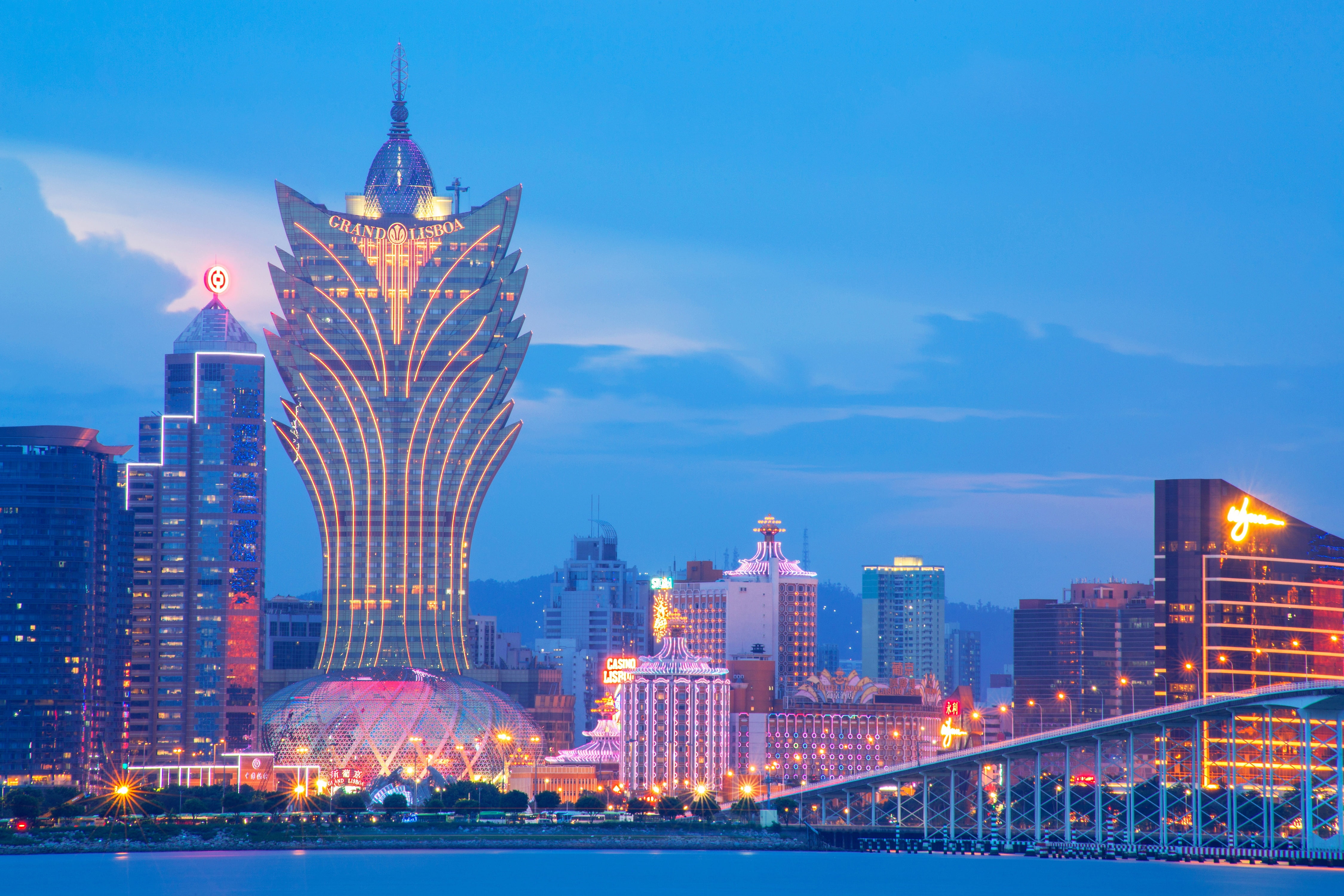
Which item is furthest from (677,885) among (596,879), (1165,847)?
(1165,847)

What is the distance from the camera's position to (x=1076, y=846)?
186750mm

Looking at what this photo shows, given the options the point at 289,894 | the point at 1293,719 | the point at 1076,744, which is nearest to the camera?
the point at 289,894

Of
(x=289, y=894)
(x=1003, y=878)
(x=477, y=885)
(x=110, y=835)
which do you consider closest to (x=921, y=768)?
(x=1003, y=878)

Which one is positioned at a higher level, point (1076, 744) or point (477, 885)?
point (1076, 744)

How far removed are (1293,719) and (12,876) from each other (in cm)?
10790

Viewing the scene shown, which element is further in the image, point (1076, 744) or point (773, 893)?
point (1076, 744)

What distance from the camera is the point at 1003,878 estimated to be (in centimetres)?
18875

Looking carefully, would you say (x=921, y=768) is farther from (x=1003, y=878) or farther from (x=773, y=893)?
(x=773, y=893)

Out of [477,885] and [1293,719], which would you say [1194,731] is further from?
[477,885]

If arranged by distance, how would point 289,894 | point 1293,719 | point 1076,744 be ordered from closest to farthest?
point 289,894, point 1293,719, point 1076,744

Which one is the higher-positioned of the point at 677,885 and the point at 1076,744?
the point at 1076,744

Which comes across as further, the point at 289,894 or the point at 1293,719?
the point at 1293,719

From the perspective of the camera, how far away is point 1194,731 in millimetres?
179125

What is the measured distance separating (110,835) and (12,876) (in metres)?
14.0
